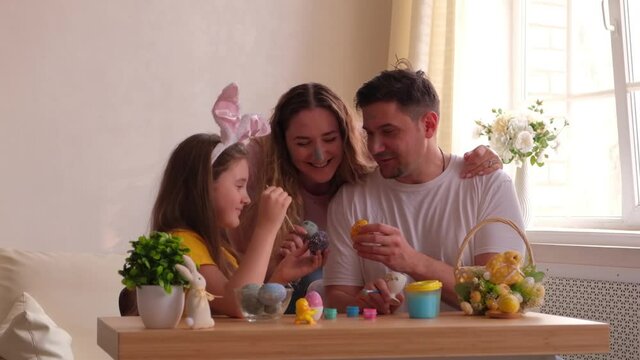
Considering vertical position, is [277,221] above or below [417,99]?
below

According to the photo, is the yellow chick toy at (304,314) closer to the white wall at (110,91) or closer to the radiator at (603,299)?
the radiator at (603,299)

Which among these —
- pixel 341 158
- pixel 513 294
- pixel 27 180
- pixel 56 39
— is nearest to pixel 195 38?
pixel 56 39

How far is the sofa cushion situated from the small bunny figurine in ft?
3.42

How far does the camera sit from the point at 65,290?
3188 millimetres

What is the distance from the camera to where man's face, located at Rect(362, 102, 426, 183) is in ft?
9.16

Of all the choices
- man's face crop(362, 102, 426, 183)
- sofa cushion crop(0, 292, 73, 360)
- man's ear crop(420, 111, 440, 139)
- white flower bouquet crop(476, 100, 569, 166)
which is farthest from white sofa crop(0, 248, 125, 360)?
white flower bouquet crop(476, 100, 569, 166)

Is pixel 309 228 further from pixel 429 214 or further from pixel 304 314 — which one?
pixel 304 314

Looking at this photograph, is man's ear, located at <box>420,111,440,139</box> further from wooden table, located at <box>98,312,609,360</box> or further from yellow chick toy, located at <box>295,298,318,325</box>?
yellow chick toy, located at <box>295,298,318,325</box>

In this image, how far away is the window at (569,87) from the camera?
409 centimetres

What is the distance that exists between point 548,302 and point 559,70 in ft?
3.80

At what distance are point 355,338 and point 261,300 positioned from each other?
237 mm

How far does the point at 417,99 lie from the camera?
282 cm

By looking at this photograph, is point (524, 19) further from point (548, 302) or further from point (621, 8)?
point (548, 302)

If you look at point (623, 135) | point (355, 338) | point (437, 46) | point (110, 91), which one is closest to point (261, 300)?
point (355, 338)
